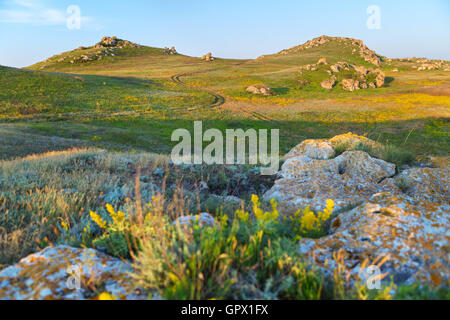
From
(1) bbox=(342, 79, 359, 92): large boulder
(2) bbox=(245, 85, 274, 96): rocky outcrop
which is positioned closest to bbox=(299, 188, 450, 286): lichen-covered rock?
(2) bbox=(245, 85, 274, 96): rocky outcrop

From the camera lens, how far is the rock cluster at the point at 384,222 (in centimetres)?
243

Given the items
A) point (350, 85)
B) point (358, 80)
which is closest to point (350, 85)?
point (350, 85)

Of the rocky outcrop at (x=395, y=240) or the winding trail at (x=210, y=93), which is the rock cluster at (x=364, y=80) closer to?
the winding trail at (x=210, y=93)

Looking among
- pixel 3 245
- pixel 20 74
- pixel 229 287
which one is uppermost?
pixel 20 74

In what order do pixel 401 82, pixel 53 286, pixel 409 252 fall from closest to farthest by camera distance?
pixel 53 286
pixel 409 252
pixel 401 82

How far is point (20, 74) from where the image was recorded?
4922 cm

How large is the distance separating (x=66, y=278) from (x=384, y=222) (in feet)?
11.0

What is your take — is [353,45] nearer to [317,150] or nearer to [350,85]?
[350,85]

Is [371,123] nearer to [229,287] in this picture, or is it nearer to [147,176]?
[147,176]

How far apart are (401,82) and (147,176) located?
276 feet

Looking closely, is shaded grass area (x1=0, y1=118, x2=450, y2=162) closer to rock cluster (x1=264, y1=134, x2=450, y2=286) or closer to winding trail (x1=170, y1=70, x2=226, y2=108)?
winding trail (x1=170, y1=70, x2=226, y2=108)

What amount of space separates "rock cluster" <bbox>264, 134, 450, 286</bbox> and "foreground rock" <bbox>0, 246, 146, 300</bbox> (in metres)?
1.79

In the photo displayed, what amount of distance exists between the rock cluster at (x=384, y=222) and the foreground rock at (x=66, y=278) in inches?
70.3
